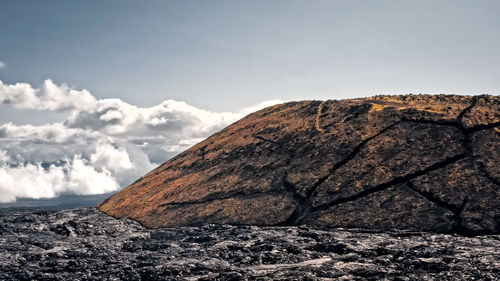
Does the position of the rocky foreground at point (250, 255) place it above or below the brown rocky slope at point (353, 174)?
below

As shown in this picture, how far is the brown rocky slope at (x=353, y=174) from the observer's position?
31.2 ft

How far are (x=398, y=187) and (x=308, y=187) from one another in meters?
2.33

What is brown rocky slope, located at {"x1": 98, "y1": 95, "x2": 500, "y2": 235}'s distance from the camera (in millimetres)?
9508

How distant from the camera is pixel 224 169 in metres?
13.7

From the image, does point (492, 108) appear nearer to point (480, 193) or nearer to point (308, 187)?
point (480, 193)

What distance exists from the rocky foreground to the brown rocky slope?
76 cm

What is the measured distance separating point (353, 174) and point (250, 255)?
4530 millimetres

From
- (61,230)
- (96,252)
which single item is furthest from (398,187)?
(61,230)

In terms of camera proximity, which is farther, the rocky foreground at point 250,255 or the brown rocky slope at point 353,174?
the brown rocky slope at point 353,174

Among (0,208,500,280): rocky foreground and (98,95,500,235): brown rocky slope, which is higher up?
(98,95,500,235): brown rocky slope

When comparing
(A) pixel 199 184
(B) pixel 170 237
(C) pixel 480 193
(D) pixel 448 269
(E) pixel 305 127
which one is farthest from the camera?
(E) pixel 305 127

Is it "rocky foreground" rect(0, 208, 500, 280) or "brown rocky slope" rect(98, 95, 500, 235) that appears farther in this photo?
"brown rocky slope" rect(98, 95, 500, 235)

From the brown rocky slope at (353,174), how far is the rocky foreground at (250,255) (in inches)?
29.9

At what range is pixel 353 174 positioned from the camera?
Result: 36.4ft
